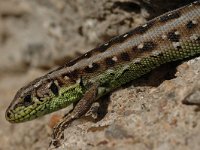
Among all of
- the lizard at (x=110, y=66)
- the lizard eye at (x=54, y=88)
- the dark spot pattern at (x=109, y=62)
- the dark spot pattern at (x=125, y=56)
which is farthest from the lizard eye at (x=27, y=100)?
the dark spot pattern at (x=125, y=56)

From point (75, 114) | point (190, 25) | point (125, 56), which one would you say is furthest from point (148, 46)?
point (75, 114)

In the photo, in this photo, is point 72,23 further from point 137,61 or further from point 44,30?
point 137,61

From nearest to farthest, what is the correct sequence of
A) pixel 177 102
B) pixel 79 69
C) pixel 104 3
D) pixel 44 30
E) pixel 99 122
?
pixel 177 102 → pixel 99 122 → pixel 79 69 → pixel 104 3 → pixel 44 30

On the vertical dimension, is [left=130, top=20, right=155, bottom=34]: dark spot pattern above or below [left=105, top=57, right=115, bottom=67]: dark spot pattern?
above

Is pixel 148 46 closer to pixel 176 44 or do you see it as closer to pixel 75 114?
pixel 176 44

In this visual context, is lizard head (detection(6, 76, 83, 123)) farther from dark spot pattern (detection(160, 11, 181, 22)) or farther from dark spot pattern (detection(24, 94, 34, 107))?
dark spot pattern (detection(160, 11, 181, 22))

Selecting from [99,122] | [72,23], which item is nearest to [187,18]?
[99,122]

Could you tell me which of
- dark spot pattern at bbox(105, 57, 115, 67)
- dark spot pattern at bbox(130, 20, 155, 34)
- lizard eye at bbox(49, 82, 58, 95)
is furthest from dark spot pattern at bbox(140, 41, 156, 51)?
lizard eye at bbox(49, 82, 58, 95)
